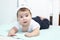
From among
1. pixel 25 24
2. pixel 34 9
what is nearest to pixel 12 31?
pixel 25 24

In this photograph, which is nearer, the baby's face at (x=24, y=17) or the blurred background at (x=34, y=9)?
the baby's face at (x=24, y=17)

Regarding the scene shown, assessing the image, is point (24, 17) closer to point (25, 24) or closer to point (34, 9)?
point (25, 24)

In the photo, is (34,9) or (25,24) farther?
(34,9)

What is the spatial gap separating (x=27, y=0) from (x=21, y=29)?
722mm

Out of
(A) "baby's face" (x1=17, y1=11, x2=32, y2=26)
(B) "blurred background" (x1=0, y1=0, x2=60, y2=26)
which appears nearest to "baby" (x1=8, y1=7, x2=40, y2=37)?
(A) "baby's face" (x1=17, y1=11, x2=32, y2=26)


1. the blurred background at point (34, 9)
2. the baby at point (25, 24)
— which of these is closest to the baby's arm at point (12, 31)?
the baby at point (25, 24)

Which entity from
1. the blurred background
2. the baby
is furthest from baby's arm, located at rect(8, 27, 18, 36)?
the blurred background

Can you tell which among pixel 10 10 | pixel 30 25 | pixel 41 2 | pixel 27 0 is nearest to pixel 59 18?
pixel 41 2

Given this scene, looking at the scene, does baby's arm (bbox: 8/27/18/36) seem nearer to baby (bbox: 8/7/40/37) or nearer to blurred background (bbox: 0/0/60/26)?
baby (bbox: 8/7/40/37)

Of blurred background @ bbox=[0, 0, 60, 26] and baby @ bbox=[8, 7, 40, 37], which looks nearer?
baby @ bbox=[8, 7, 40, 37]

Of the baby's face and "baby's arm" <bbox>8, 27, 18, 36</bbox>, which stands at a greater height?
the baby's face

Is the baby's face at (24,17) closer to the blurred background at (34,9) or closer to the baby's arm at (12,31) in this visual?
the baby's arm at (12,31)

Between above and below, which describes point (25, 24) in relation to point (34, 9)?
below

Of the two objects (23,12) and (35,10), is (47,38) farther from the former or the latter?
(35,10)
